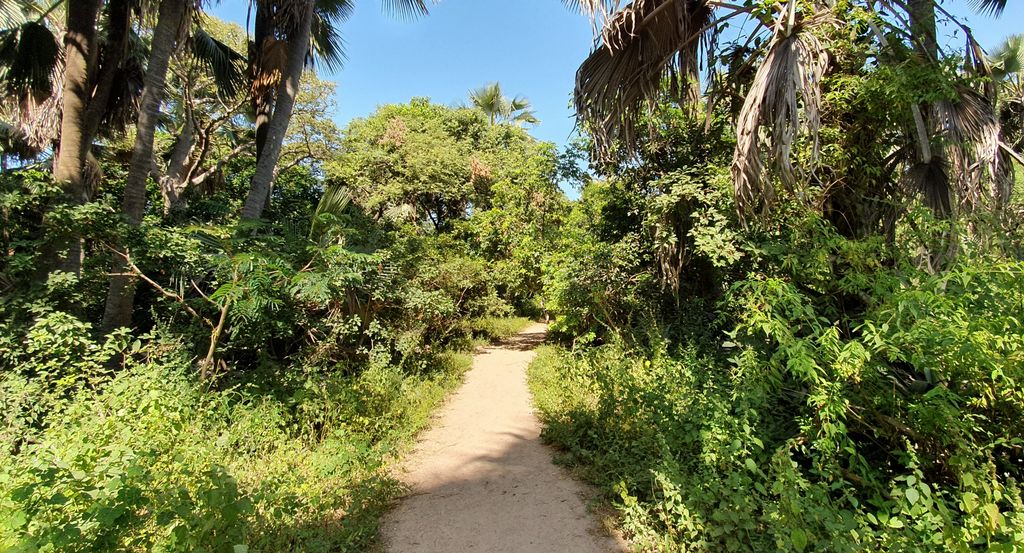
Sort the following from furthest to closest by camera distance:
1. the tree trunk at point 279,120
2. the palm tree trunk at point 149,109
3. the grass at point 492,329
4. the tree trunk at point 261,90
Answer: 1. the grass at point 492,329
2. the tree trunk at point 261,90
3. the tree trunk at point 279,120
4. the palm tree trunk at point 149,109

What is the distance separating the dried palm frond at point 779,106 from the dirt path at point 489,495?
297 centimetres

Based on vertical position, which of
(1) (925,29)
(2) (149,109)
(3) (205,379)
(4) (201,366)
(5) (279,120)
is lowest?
(3) (205,379)

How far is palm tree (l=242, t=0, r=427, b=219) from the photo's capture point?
659 centimetres

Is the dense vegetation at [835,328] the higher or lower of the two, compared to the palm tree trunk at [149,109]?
lower

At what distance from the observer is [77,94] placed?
5891mm

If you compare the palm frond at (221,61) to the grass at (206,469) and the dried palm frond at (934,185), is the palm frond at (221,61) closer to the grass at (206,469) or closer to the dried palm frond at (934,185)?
the grass at (206,469)

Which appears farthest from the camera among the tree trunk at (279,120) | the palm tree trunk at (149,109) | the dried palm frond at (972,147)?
the tree trunk at (279,120)

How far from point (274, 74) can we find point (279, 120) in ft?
2.90

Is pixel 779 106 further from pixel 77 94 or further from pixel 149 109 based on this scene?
pixel 77 94

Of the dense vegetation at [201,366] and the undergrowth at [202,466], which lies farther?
the dense vegetation at [201,366]

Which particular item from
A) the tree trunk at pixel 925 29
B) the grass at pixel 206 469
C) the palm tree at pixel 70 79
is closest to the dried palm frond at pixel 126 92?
the palm tree at pixel 70 79

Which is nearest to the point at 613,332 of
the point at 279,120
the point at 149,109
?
the point at 279,120

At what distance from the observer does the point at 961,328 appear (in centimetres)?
221

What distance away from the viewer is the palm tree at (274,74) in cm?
659
